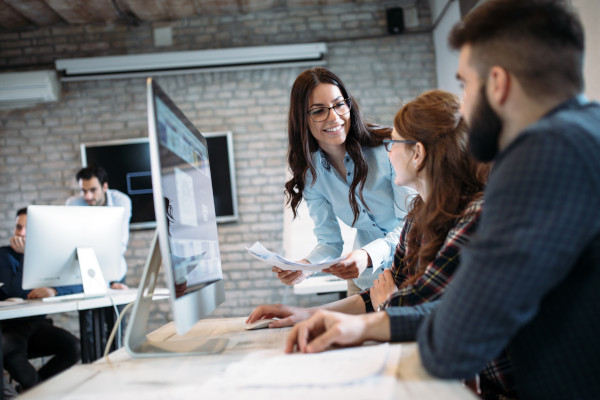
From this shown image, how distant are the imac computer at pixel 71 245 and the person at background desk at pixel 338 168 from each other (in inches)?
45.6

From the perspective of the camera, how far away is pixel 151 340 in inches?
49.6

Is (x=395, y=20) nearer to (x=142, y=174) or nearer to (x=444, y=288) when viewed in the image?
(x=142, y=174)

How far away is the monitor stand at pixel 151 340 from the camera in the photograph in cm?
108

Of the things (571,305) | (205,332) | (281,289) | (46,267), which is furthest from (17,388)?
(571,305)

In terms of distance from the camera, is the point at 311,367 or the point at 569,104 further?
the point at 311,367

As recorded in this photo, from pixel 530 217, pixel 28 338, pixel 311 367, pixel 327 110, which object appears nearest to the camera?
pixel 530 217

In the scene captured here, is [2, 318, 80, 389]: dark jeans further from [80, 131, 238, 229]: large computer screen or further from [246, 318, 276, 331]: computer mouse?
[246, 318, 276, 331]: computer mouse

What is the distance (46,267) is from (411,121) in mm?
2107

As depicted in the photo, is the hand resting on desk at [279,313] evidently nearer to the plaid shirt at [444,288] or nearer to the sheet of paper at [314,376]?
the plaid shirt at [444,288]

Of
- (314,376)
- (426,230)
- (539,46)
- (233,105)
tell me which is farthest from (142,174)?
(539,46)

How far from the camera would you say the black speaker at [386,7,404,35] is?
504cm

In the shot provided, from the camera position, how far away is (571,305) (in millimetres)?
697

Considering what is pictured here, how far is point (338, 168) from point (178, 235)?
1.20m

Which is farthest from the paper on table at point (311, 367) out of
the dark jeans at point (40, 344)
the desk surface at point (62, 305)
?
the dark jeans at point (40, 344)
